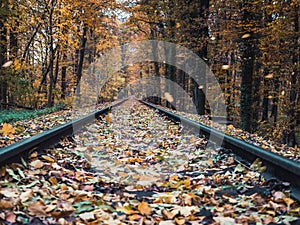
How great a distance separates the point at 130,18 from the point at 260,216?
67.0 feet

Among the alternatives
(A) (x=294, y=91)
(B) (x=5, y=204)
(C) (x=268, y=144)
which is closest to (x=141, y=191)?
(B) (x=5, y=204)

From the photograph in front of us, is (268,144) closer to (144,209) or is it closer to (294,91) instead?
(144,209)

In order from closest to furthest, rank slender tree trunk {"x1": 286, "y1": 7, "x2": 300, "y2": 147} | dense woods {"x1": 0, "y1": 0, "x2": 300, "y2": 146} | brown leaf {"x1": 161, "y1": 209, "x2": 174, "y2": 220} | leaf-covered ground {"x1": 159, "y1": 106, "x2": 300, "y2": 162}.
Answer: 1. brown leaf {"x1": 161, "y1": 209, "x2": 174, "y2": 220}
2. leaf-covered ground {"x1": 159, "y1": 106, "x2": 300, "y2": 162}
3. dense woods {"x1": 0, "y1": 0, "x2": 300, "y2": 146}
4. slender tree trunk {"x1": 286, "y1": 7, "x2": 300, "y2": 147}

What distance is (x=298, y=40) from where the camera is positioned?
1196cm

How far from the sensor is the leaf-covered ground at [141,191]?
6.27 feet

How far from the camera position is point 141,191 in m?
2.58

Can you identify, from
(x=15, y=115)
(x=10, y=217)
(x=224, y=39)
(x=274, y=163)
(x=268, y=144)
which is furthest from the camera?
(x=224, y=39)

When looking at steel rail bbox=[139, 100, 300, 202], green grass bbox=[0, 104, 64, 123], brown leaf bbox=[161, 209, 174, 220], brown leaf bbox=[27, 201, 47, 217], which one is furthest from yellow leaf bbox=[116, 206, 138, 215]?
green grass bbox=[0, 104, 64, 123]

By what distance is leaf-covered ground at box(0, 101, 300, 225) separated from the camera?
191cm

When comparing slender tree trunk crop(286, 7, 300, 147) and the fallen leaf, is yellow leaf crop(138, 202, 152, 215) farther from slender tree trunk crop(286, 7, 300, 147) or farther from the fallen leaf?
slender tree trunk crop(286, 7, 300, 147)

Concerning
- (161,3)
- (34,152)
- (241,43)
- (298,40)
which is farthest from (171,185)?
(161,3)

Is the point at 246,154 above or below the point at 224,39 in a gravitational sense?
below

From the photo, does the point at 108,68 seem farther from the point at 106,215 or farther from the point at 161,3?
the point at 106,215

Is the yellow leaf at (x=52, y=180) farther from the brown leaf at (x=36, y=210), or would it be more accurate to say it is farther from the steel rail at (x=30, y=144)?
the brown leaf at (x=36, y=210)
